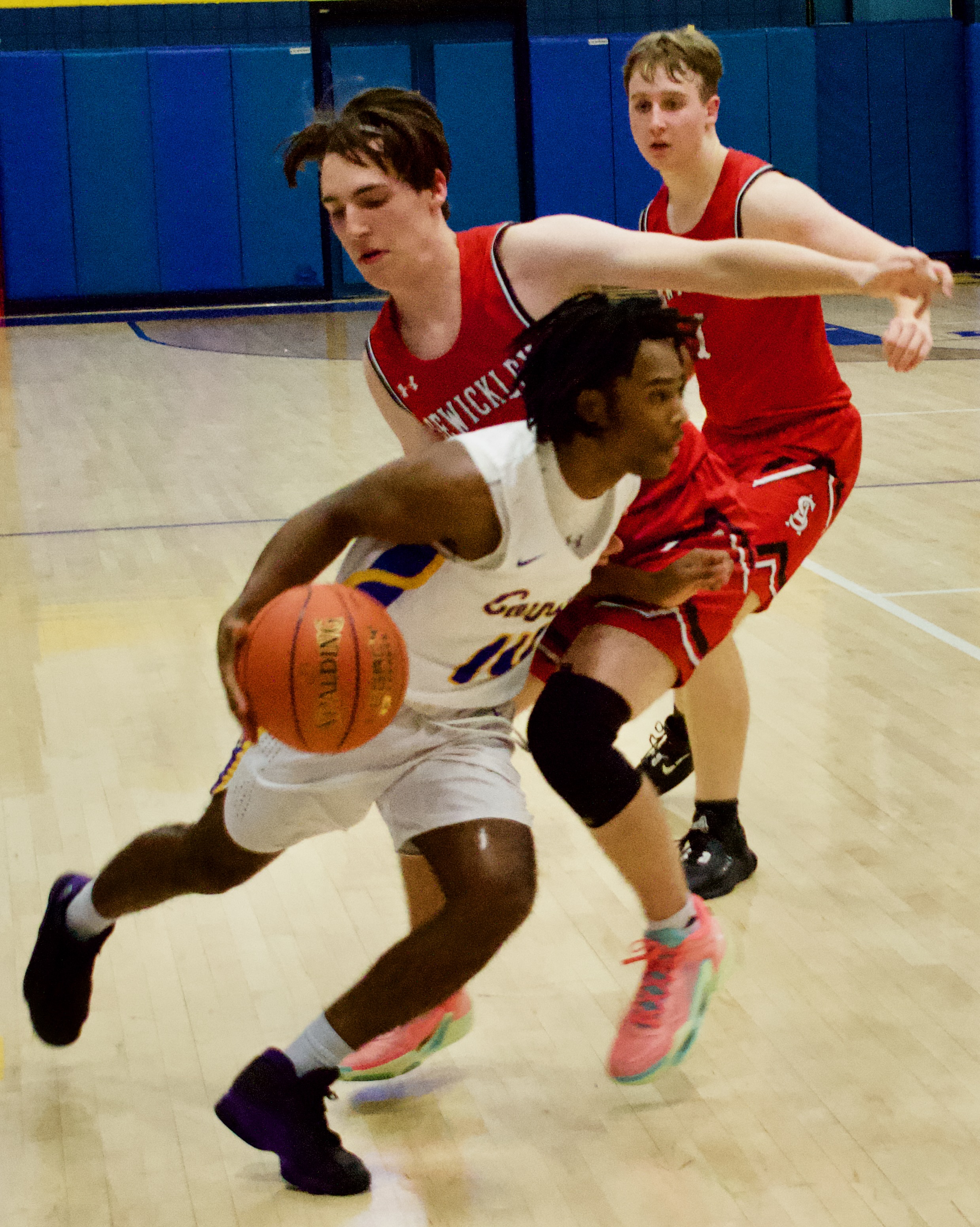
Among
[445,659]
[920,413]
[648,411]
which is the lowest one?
[920,413]

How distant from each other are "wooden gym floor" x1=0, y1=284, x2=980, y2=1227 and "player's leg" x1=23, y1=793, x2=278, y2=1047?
0.10m

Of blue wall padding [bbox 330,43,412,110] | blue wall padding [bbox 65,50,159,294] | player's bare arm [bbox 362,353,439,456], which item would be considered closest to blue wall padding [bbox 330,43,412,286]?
blue wall padding [bbox 330,43,412,110]

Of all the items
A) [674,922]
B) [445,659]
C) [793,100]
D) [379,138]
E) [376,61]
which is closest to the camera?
[445,659]

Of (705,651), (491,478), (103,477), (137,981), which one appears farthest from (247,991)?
(103,477)

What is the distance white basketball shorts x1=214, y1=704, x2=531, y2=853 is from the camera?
2.19m

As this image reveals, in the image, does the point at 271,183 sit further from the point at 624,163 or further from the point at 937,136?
the point at 937,136

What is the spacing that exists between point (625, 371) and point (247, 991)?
4.15ft

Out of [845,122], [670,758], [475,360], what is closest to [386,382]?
[475,360]

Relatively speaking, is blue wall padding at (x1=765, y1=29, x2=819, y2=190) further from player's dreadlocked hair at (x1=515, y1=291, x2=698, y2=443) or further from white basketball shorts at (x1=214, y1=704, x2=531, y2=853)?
white basketball shorts at (x1=214, y1=704, x2=531, y2=853)

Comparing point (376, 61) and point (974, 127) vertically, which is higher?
point (376, 61)

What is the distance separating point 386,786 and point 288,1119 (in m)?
0.45

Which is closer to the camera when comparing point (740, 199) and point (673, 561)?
point (673, 561)

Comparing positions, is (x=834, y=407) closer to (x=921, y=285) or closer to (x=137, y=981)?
(x=921, y=285)

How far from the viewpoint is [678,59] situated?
3.17 m
